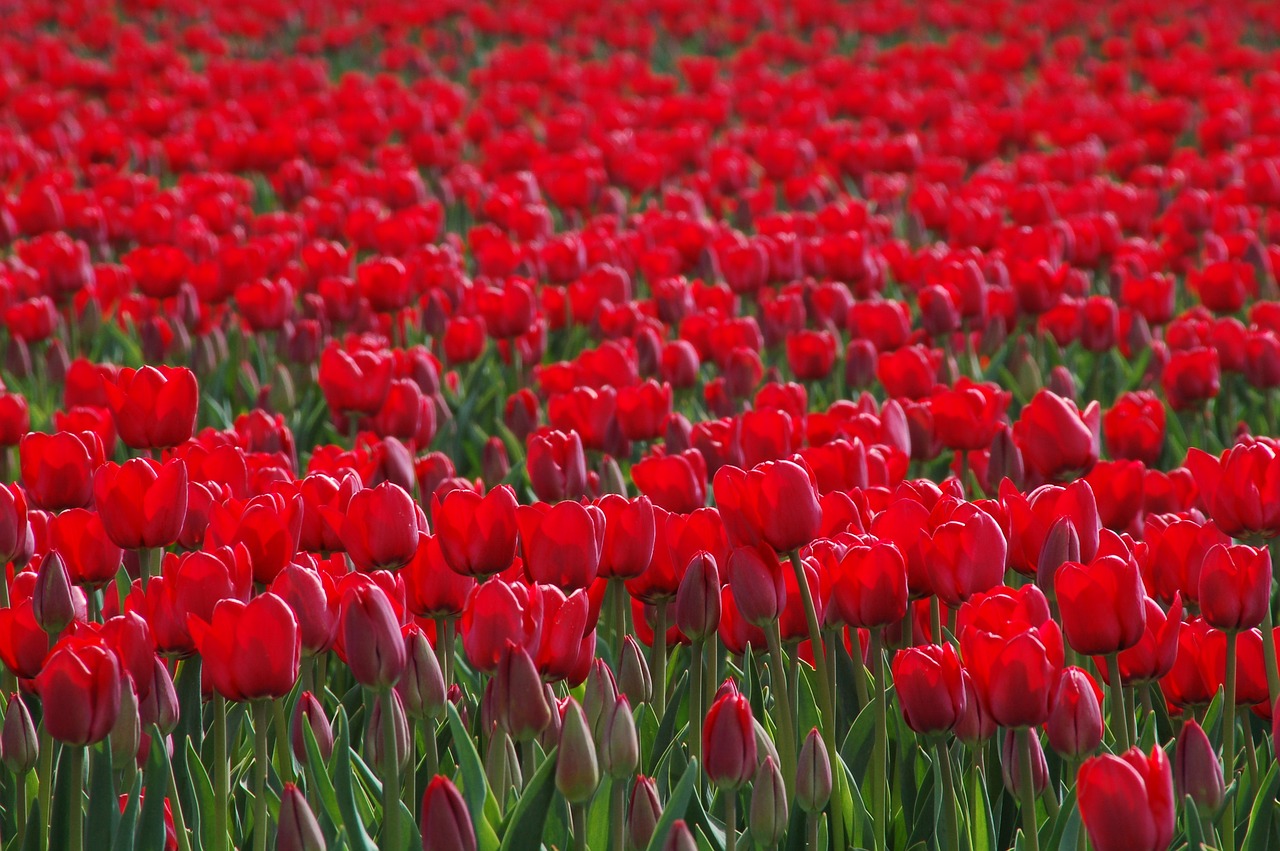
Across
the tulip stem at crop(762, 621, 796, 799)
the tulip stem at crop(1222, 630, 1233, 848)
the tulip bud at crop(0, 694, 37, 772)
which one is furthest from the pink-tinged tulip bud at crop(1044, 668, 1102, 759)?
the tulip bud at crop(0, 694, 37, 772)

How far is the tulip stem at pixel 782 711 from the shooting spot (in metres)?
2.00

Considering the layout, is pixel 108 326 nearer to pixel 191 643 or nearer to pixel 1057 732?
pixel 191 643

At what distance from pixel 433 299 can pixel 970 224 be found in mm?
2098

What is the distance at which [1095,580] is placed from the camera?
6.11 feet

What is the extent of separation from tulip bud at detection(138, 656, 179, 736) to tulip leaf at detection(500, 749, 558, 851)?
478 mm

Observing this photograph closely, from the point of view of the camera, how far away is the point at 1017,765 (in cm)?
185

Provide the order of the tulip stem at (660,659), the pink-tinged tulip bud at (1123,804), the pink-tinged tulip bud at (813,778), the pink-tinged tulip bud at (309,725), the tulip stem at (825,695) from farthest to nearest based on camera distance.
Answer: the tulip stem at (660,659) < the pink-tinged tulip bud at (309,725) < the tulip stem at (825,695) < the pink-tinged tulip bud at (813,778) < the pink-tinged tulip bud at (1123,804)

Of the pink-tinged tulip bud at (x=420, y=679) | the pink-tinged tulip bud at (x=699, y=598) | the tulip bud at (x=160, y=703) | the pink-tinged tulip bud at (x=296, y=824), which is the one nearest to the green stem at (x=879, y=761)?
the pink-tinged tulip bud at (x=699, y=598)

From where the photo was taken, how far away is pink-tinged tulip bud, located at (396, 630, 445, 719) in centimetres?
188

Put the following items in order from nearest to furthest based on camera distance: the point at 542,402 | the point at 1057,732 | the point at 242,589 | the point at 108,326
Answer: the point at 1057,732 → the point at 242,589 → the point at 542,402 → the point at 108,326

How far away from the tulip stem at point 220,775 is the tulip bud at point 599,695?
1.40ft

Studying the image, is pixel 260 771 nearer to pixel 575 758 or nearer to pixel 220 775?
pixel 220 775

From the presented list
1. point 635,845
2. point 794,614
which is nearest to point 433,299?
point 794,614

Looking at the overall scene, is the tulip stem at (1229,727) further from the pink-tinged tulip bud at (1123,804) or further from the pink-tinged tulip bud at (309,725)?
the pink-tinged tulip bud at (309,725)
